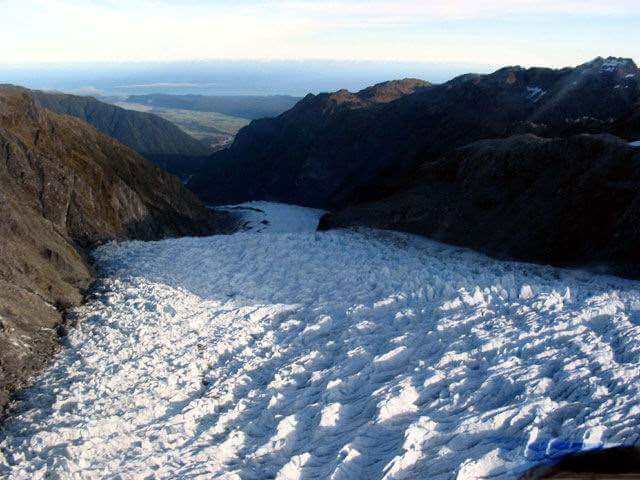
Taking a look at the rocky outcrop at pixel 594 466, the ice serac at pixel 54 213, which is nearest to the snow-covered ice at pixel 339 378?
the rocky outcrop at pixel 594 466

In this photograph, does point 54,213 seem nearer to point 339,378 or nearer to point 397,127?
point 339,378

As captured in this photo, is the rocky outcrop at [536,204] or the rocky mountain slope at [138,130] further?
the rocky mountain slope at [138,130]

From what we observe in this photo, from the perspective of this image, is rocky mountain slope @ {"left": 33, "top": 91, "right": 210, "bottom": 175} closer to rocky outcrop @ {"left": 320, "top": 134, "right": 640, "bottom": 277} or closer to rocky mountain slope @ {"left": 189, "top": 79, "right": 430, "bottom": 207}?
rocky mountain slope @ {"left": 189, "top": 79, "right": 430, "bottom": 207}

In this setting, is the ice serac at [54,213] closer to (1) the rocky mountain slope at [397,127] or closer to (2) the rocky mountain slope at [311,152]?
(1) the rocky mountain slope at [397,127]

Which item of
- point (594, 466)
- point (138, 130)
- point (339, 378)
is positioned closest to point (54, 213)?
point (339, 378)

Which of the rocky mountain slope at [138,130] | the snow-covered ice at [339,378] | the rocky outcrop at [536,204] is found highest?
the rocky mountain slope at [138,130]

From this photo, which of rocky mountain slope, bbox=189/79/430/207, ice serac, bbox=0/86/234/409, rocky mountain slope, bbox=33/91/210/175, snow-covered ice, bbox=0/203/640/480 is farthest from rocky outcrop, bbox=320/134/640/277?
rocky mountain slope, bbox=33/91/210/175
